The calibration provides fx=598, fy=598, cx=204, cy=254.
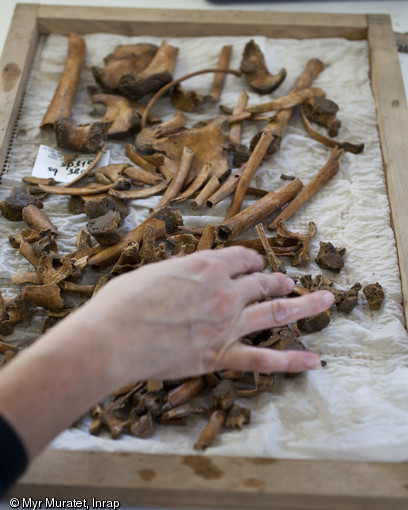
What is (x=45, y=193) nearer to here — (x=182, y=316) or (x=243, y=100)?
(x=243, y=100)

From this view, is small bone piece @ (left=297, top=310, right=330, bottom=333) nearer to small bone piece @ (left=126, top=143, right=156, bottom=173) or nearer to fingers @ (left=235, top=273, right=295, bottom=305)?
fingers @ (left=235, top=273, right=295, bottom=305)

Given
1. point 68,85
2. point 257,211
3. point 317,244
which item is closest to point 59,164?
point 68,85

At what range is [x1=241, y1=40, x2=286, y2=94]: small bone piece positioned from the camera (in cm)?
295

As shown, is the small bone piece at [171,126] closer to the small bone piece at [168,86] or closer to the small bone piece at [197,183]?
the small bone piece at [168,86]

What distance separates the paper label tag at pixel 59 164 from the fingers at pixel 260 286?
1240mm

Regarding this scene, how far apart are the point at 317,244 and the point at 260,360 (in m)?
0.89

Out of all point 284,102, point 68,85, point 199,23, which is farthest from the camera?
point 199,23

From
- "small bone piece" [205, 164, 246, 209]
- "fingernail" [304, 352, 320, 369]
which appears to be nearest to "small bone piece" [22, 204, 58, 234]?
"small bone piece" [205, 164, 246, 209]

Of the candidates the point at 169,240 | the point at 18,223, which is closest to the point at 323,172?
the point at 169,240

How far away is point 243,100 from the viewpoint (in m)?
2.89

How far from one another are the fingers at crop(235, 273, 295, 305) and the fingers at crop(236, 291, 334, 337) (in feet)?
0.10

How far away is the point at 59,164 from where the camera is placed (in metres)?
2.66

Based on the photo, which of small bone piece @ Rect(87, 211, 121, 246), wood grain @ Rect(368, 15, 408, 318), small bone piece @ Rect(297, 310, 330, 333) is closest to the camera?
small bone piece @ Rect(297, 310, 330, 333)

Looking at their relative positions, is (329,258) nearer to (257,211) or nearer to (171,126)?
(257,211)
